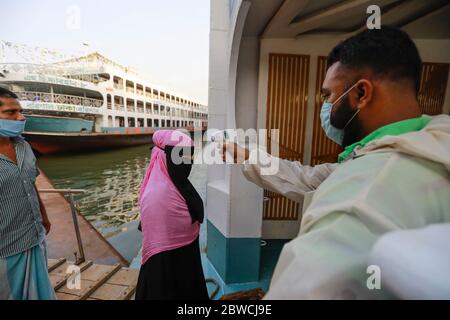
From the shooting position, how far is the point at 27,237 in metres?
1.79

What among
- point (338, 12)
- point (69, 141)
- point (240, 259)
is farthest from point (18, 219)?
point (69, 141)

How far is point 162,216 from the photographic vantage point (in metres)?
1.90

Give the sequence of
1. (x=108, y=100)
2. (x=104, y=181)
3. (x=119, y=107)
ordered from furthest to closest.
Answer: (x=119, y=107)
(x=108, y=100)
(x=104, y=181)

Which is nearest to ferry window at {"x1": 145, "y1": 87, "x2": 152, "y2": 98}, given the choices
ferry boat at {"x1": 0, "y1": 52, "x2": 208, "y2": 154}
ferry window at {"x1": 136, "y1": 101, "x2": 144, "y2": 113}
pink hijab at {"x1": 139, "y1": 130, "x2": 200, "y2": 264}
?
ferry boat at {"x1": 0, "y1": 52, "x2": 208, "y2": 154}

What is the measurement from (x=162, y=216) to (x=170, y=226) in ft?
0.37

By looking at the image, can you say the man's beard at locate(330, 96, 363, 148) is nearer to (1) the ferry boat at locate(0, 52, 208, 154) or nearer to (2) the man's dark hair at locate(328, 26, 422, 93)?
(2) the man's dark hair at locate(328, 26, 422, 93)

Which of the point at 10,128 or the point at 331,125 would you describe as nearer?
the point at 331,125

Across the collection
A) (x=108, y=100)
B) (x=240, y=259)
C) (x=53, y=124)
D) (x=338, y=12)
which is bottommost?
(x=240, y=259)

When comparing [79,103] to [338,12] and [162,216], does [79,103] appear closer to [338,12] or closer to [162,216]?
[162,216]

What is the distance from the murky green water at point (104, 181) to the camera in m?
6.85

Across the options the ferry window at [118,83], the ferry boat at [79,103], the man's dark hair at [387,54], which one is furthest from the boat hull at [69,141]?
the man's dark hair at [387,54]

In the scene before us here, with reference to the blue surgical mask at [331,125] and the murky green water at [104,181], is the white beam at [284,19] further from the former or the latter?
the murky green water at [104,181]

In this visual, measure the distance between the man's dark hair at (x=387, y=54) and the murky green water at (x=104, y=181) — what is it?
169 inches
